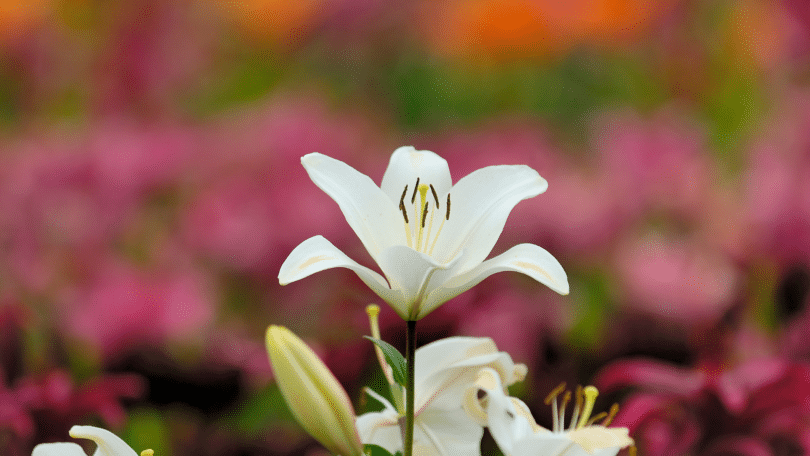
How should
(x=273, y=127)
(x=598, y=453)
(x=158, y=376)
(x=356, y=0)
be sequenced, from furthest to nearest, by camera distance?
(x=356, y=0) < (x=273, y=127) < (x=158, y=376) < (x=598, y=453)

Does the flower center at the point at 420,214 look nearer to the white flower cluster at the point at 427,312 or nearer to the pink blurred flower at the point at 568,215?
the white flower cluster at the point at 427,312

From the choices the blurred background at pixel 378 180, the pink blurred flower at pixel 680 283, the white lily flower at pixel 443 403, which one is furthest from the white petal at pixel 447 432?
the pink blurred flower at pixel 680 283

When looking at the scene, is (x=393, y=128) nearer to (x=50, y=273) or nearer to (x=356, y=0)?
(x=356, y=0)

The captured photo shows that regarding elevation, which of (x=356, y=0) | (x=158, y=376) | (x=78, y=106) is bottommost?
(x=158, y=376)

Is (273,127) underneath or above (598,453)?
above

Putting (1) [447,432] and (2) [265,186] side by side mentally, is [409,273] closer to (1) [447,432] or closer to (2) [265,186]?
(1) [447,432]

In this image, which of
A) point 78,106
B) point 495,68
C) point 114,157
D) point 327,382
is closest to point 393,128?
point 495,68

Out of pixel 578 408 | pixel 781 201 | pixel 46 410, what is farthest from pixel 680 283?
pixel 46 410
